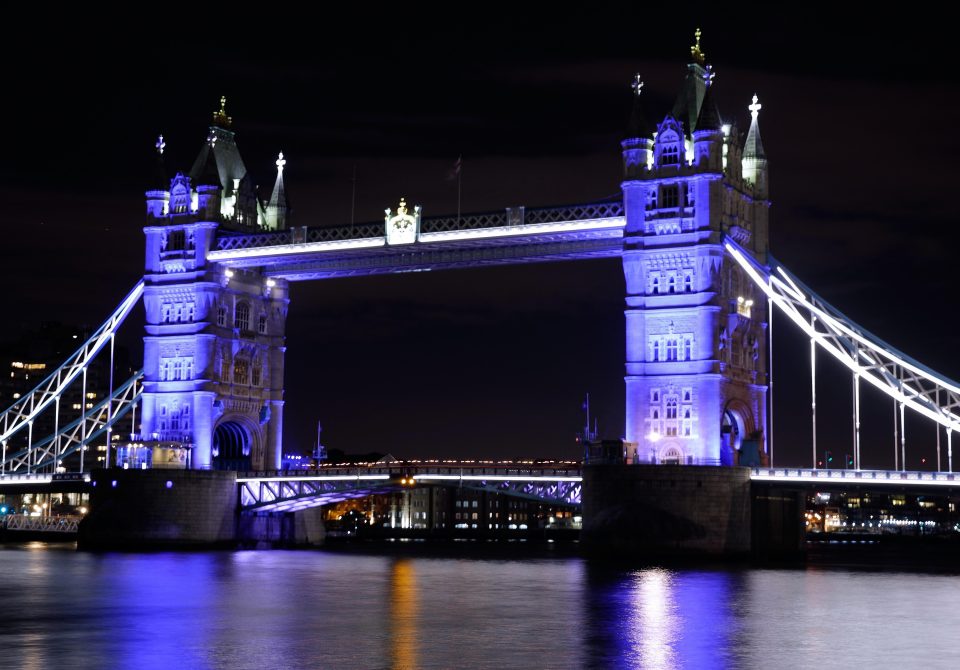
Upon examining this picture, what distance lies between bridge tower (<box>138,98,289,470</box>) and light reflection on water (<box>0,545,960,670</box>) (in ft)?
69.7

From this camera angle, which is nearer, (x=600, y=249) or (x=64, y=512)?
(x=600, y=249)

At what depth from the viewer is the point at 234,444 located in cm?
10031

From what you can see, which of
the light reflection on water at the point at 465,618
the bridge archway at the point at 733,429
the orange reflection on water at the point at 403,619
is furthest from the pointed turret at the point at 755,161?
the orange reflection on water at the point at 403,619

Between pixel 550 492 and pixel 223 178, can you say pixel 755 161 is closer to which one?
pixel 550 492

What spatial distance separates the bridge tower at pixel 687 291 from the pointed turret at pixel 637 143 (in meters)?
0.05

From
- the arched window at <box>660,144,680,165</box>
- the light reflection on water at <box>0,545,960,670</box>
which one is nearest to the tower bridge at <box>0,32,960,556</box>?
the arched window at <box>660,144,680,165</box>

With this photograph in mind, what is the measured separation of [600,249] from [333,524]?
319ft

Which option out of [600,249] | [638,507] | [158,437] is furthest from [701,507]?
[158,437]

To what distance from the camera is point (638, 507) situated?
251 ft

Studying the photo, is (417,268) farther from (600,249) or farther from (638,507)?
(638,507)

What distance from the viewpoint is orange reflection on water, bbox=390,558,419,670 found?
39156mm

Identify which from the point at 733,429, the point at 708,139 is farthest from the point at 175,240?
the point at 733,429

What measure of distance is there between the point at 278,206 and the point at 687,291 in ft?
107

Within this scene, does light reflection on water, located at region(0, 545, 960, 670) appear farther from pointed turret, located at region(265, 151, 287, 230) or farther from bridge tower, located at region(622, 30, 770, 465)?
pointed turret, located at region(265, 151, 287, 230)
